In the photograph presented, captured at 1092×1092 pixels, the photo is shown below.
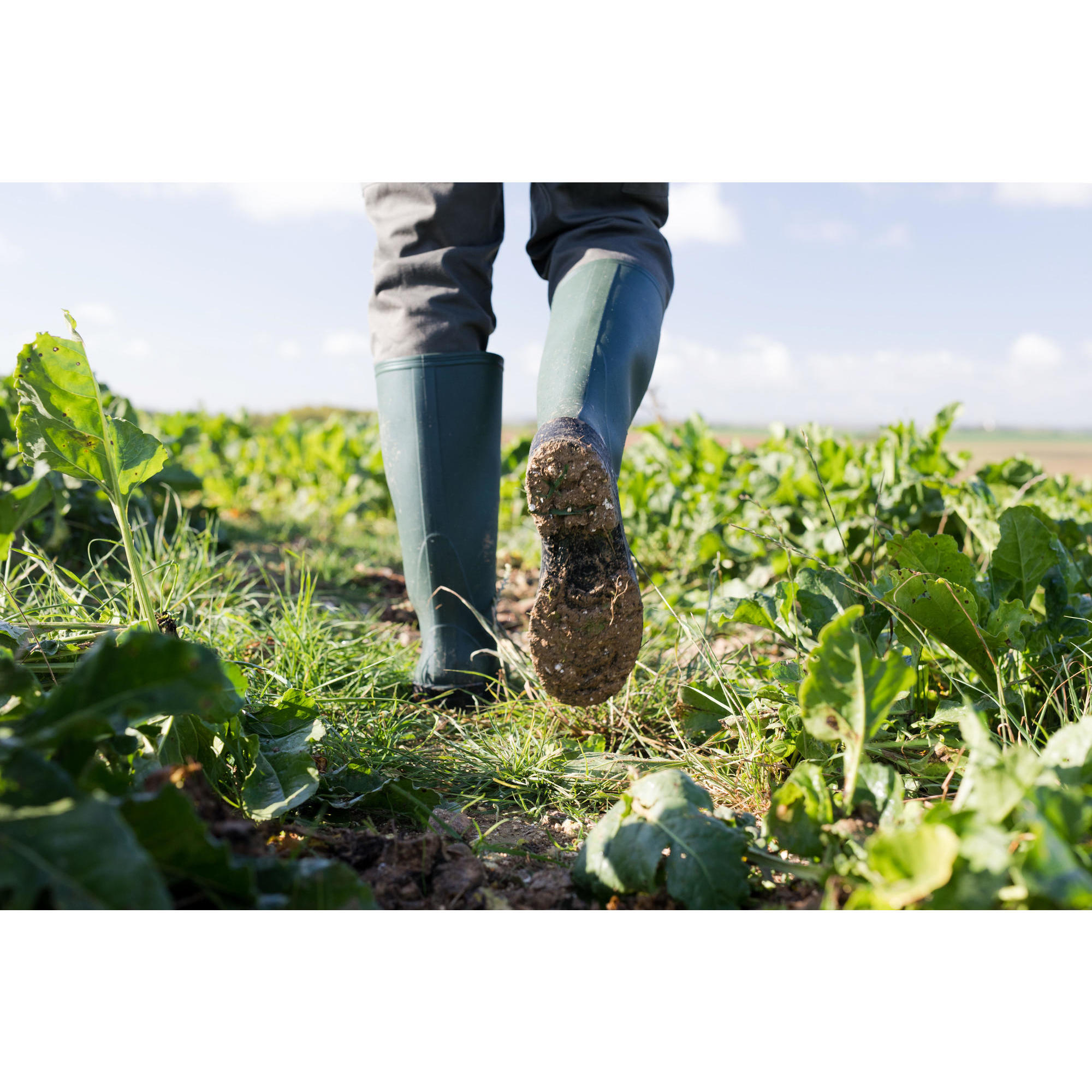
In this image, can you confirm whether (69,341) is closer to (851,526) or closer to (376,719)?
(376,719)

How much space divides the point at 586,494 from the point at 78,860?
30.7 inches

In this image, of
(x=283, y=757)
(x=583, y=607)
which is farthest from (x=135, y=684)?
(x=583, y=607)

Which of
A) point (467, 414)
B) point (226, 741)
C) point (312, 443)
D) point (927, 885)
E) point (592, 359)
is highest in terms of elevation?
point (592, 359)

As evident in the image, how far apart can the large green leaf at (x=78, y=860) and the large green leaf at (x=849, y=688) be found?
26.2 inches

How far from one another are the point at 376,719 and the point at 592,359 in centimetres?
77

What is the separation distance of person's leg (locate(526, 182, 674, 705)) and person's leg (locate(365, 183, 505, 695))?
0.80 ft

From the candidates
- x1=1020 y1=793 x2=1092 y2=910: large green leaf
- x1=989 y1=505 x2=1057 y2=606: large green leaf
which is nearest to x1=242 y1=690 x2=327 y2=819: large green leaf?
x1=1020 y1=793 x2=1092 y2=910: large green leaf

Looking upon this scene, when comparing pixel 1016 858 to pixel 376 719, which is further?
pixel 376 719

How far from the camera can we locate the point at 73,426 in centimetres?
114

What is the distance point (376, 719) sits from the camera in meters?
1.56

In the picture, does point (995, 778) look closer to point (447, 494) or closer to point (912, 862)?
point (912, 862)

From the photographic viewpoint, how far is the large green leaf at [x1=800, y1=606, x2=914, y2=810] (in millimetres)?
890

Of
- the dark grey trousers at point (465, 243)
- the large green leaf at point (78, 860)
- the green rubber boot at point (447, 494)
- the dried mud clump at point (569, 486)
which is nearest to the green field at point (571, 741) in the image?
the large green leaf at point (78, 860)
